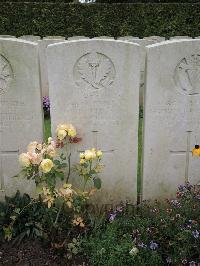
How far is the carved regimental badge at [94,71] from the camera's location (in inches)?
139

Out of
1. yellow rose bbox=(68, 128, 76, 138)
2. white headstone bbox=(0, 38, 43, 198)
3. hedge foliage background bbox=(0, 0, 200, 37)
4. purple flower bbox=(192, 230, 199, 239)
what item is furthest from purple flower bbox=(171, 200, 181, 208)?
hedge foliage background bbox=(0, 0, 200, 37)

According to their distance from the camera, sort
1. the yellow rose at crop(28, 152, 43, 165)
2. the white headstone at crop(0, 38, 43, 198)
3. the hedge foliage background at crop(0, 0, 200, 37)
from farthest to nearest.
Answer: the hedge foliage background at crop(0, 0, 200, 37) → the white headstone at crop(0, 38, 43, 198) → the yellow rose at crop(28, 152, 43, 165)

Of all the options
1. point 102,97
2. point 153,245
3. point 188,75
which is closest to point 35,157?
point 102,97

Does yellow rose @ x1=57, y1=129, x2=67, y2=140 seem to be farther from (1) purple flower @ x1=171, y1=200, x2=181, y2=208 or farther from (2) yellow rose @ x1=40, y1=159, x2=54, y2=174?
(1) purple flower @ x1=171, y1=200, x2=181, y2=208

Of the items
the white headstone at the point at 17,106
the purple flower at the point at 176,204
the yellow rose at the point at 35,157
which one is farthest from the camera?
the white headstone at the point at 17,106

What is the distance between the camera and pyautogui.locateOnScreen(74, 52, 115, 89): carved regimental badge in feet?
11.6

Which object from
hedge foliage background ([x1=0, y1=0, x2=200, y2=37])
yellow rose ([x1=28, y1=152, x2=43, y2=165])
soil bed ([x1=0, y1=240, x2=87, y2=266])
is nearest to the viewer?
yellow rose ([x1=28, y1=152, x2=43, y2=165])

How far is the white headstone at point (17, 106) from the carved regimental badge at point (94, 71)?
38 centimetres

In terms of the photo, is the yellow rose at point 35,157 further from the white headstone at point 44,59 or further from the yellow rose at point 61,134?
the white headstone at point 44,59

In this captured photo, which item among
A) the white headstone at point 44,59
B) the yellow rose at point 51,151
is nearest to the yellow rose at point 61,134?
the yellow rose at point 51,151

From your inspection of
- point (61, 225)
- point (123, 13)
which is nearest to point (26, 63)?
point (61, 225)

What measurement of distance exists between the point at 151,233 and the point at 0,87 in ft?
6.06

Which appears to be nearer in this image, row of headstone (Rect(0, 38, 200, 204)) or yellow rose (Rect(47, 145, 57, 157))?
yellow rose (Rect(47, 145, 57, 157))

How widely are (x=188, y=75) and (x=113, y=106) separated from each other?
2.41 ft
